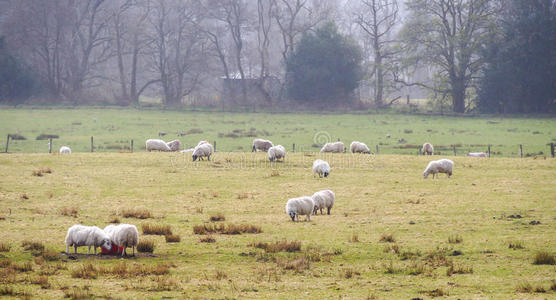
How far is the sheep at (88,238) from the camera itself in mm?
17031

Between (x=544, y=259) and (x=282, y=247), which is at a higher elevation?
(x=544, y=259)

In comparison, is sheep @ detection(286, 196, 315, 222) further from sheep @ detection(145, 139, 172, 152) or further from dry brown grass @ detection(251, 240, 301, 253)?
sheep @ detection(145, 139, 172, 152)

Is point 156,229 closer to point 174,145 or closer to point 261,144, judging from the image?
point 261,144

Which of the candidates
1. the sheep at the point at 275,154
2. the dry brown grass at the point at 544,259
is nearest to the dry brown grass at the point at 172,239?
the dry brown grass at the point at 544,259

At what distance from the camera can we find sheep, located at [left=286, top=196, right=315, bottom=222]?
2241cm

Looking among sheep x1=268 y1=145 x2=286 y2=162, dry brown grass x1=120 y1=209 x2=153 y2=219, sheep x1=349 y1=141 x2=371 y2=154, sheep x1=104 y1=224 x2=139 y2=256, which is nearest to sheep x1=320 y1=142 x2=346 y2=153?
sheep x1=349 y1=141 x2=371 y2=154

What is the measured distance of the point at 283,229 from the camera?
21.1 metres

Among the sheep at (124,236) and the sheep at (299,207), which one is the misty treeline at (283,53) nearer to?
the sheep at (299,207)

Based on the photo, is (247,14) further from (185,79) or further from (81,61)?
(81,61)

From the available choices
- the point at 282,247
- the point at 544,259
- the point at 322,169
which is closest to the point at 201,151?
the point at 322,169

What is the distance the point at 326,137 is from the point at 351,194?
31.2 m

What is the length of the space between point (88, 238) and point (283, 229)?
6.61 m

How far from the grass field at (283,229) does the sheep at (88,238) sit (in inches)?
15.8

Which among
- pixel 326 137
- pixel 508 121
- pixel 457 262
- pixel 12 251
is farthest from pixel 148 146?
pixel 508 121
